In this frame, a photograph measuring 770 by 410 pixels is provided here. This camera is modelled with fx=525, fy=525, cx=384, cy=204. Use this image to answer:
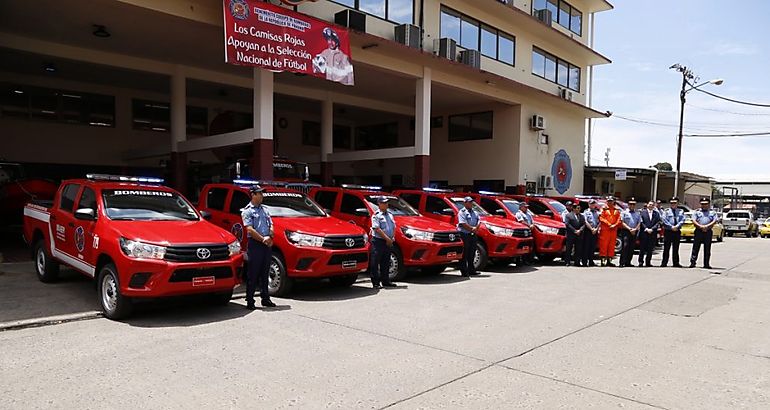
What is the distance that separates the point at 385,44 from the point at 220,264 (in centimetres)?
1033

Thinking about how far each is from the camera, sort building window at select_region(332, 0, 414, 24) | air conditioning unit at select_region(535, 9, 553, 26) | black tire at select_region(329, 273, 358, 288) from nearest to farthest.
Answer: black tire at select_region(329, 273, 358, 288), building window at select_region(332, 0, 414, 24), air conditioning unit at select_region(535, 9, 553, 26)

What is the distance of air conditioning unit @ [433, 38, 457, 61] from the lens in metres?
18.1

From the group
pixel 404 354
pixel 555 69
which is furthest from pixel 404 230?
pixel 555 69

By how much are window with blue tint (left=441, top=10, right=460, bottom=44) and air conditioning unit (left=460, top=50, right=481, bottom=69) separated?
74 cm

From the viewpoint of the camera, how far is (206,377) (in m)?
4.79

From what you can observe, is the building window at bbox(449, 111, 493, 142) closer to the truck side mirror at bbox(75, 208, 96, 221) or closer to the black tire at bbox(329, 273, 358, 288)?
the black tire at bbox(329, 273, 358, 288)

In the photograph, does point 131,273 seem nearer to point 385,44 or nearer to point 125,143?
point 385,44

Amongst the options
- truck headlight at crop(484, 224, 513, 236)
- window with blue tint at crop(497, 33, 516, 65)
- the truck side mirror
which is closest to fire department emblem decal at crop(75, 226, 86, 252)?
the truck side mirror

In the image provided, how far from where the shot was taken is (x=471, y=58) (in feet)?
63.4

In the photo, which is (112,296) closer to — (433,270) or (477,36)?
(433,270)

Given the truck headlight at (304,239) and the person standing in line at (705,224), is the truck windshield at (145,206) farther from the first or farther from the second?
the person standing in line at (705,224)

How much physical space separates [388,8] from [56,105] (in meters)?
13.1

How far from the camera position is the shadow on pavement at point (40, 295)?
23.2ft

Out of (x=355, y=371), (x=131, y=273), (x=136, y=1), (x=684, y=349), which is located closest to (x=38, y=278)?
(x=131, y=273)
